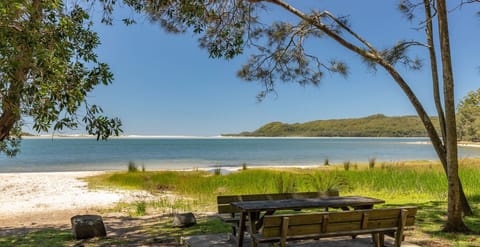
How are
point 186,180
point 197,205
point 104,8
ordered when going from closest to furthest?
1. point 104,8
2. point 197,205
3. point 186,180

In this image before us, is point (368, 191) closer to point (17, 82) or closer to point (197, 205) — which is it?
point (197, 205)

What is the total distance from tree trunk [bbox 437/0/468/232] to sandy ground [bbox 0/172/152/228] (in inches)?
278

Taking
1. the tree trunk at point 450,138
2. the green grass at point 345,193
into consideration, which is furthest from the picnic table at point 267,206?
the tree trunk at point 450,138

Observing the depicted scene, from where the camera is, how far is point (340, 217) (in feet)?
12.7

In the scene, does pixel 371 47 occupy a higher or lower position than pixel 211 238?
higher

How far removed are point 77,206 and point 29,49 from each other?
814 centimetres

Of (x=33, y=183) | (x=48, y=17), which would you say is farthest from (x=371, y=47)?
(x=33, y=183)

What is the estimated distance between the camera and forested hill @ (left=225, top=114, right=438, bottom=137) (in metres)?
151

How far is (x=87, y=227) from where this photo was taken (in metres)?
5.99

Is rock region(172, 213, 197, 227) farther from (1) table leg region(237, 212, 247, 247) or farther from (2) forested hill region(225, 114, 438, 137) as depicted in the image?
(2) forested hill region(225, 114, 438, 137)

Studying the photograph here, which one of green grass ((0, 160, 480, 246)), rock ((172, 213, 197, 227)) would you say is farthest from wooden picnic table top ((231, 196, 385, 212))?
rock ((172, 213, 197, 227))

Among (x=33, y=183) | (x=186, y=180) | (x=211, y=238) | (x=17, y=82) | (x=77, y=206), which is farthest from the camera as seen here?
(x=33, y=183)

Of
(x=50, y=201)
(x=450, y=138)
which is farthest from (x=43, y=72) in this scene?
(x=50, y=201)

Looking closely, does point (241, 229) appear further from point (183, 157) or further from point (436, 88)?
point (183, 157)
